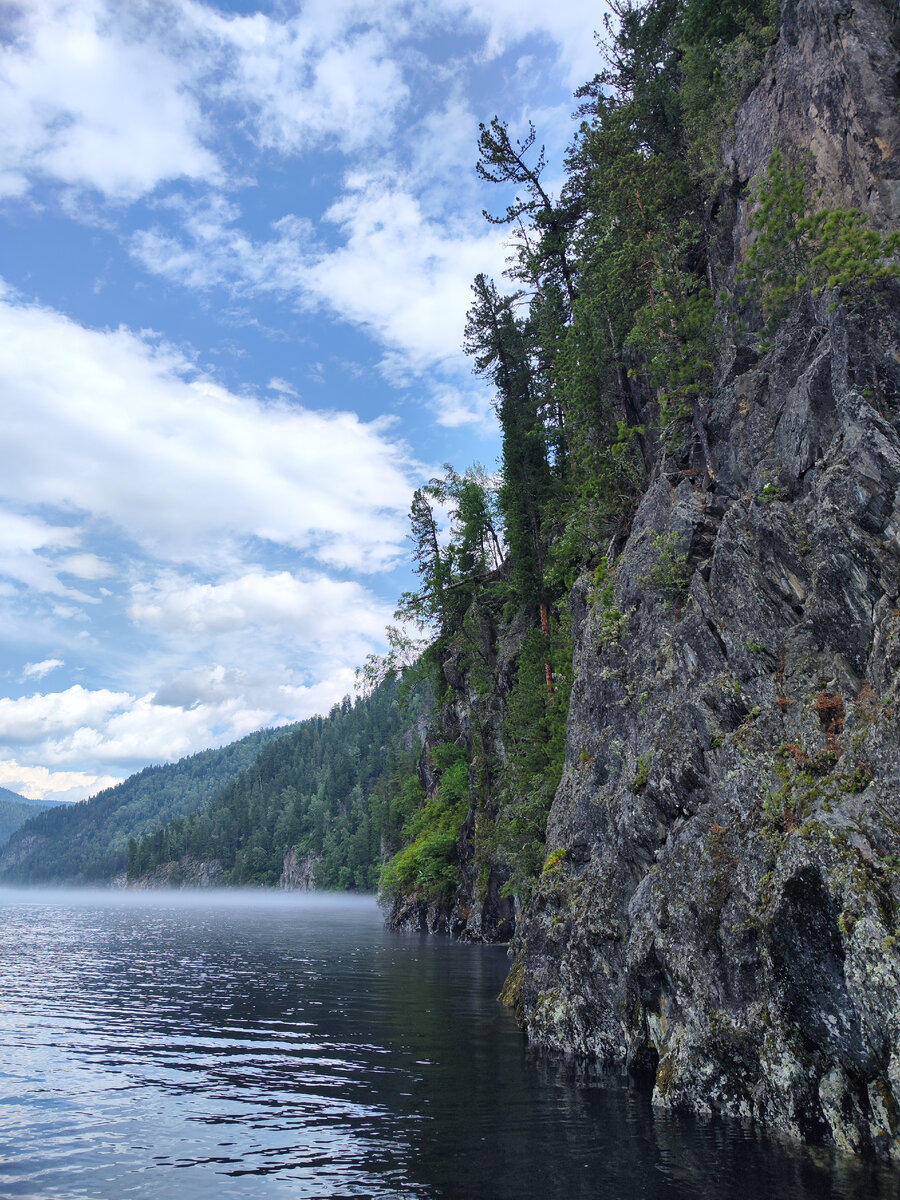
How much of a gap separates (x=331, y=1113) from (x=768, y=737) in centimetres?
1158

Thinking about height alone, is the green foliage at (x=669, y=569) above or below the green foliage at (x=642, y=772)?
above

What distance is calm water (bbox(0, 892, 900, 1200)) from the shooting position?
10.8m

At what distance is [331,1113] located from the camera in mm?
14078

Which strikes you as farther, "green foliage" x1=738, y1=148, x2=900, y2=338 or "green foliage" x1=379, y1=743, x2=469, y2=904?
"green foliage" x1=379, y1=743, x2=469, y2=904

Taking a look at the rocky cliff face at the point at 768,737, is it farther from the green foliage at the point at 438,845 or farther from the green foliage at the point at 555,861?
the green foliage at the point at 438,845

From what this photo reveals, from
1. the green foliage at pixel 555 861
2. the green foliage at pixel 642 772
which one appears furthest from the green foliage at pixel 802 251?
the green foliage at pixel 555 861

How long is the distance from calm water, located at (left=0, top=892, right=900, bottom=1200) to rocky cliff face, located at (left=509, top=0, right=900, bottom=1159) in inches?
61.9

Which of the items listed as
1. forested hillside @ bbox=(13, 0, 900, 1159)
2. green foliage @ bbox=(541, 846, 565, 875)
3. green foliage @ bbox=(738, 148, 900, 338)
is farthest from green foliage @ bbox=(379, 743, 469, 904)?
green foliage @ bbox=(738, 148, 900, 338)

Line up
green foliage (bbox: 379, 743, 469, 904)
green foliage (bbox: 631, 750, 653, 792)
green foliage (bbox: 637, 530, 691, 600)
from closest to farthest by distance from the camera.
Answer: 1. green foliage (bbox: 631, 750, 653, 792)
2. green foliage (bbox: 637, 530, 691, 600)
3. green foliage (bbox: 379, 743, 469, 904)

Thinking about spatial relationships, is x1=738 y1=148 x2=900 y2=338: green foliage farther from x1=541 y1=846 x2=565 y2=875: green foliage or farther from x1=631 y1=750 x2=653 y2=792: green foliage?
x1=541 y1=846 x2=565 y2=875: green foliage

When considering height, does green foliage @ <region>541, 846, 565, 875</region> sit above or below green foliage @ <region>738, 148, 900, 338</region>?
below

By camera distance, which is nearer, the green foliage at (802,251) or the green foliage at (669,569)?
the green foliage at (802,251)

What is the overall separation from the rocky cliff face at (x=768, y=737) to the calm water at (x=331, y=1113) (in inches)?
61.9

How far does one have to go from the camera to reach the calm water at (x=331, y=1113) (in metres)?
10.8
